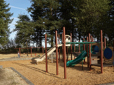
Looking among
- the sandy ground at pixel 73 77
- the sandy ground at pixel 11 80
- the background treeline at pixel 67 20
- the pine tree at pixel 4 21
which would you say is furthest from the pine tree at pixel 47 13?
the sandy ground at pixel 11 80

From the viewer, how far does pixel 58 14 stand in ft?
120

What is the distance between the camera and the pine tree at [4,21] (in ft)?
96.6

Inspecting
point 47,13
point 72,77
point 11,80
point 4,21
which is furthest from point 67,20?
point 11,80

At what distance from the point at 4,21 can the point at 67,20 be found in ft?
54.6

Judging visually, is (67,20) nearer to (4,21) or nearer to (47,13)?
(47,13)

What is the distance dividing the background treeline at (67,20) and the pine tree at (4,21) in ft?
9.14

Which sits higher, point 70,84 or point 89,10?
point 89,10

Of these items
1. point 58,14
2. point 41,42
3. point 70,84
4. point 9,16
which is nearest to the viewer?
point 70,84

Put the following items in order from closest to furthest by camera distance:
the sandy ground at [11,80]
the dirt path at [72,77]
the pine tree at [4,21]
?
the sandy ground at [11,80] < the dirt path at [72,77] < the pine tree at [4,21]

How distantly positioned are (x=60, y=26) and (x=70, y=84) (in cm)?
2557

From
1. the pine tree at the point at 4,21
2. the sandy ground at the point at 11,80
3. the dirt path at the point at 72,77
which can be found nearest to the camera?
the sandy ground at the point at 11,80

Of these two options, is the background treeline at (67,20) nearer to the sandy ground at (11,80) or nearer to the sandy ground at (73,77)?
the sandy ground at (73,77)

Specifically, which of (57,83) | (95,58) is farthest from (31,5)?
(57,83)

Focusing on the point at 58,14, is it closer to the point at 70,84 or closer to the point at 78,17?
the point at 78,17
